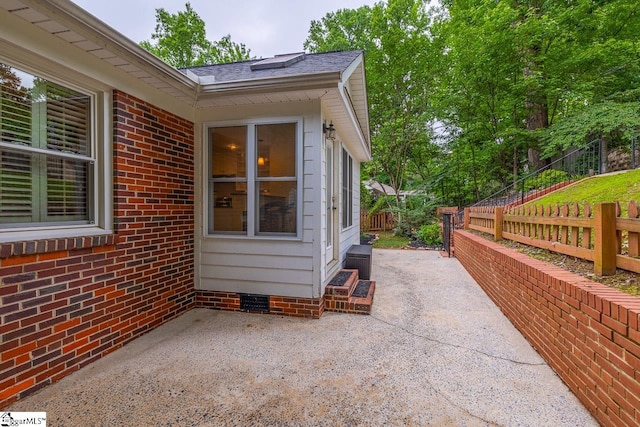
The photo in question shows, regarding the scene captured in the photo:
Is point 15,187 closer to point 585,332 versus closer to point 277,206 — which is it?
point 277,206

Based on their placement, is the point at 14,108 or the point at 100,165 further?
the point at 100,165

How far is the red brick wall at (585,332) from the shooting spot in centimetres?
153

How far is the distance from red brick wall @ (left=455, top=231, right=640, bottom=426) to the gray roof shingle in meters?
3.07

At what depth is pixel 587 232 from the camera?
2424 mm

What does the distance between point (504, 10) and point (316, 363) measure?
40.9 feet

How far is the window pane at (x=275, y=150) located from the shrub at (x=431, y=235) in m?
7.93

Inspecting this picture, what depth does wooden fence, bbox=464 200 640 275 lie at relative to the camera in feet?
6.37

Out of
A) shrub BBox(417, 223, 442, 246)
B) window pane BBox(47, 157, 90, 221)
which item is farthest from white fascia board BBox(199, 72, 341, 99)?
shrub BBox(417, 223, 442, 246)

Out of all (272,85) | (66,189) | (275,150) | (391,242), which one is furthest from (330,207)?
(391,242)

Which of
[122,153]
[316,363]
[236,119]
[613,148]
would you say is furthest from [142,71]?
[613,148]

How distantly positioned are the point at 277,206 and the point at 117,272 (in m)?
1.84

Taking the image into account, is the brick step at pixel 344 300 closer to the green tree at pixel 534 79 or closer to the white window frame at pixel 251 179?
the white window frame at pixel 251 179

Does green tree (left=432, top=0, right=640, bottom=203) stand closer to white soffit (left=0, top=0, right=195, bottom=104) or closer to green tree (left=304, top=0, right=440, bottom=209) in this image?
green tree (left=304, top=0, right=440, bottom=209)

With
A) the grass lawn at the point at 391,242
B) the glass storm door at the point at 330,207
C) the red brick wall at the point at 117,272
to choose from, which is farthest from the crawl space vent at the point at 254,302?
the grass lawn at the point at 391,242
